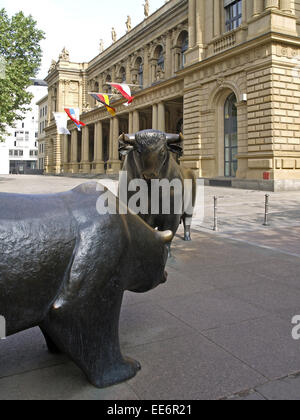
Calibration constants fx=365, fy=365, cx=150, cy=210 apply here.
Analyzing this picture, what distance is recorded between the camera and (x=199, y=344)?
9.37 feet

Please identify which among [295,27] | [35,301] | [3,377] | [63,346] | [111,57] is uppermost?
[111,57]

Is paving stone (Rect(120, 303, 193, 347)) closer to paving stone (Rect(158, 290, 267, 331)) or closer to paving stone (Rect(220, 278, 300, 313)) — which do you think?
paving stone (Rect(158, 290, 267, 331))

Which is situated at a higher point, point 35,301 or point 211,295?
point 35,301

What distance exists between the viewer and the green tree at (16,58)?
2584cm

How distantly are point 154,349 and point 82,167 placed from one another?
164 feet

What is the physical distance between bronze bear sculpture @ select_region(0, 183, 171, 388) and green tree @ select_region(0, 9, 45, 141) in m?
25.9

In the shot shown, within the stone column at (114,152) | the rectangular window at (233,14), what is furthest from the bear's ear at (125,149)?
the stone column at (114,152)

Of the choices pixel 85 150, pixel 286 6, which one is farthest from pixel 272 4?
pixel 85 150

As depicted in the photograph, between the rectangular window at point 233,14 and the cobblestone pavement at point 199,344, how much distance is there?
2479 cm

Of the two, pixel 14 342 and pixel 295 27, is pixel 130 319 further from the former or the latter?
pixel 295 27

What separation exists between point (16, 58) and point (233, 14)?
1666 cm

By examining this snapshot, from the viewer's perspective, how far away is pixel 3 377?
2371 millimetres

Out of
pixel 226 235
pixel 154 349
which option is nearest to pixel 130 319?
pixel 154 349

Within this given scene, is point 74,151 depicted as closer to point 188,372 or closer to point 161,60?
point 161,60
